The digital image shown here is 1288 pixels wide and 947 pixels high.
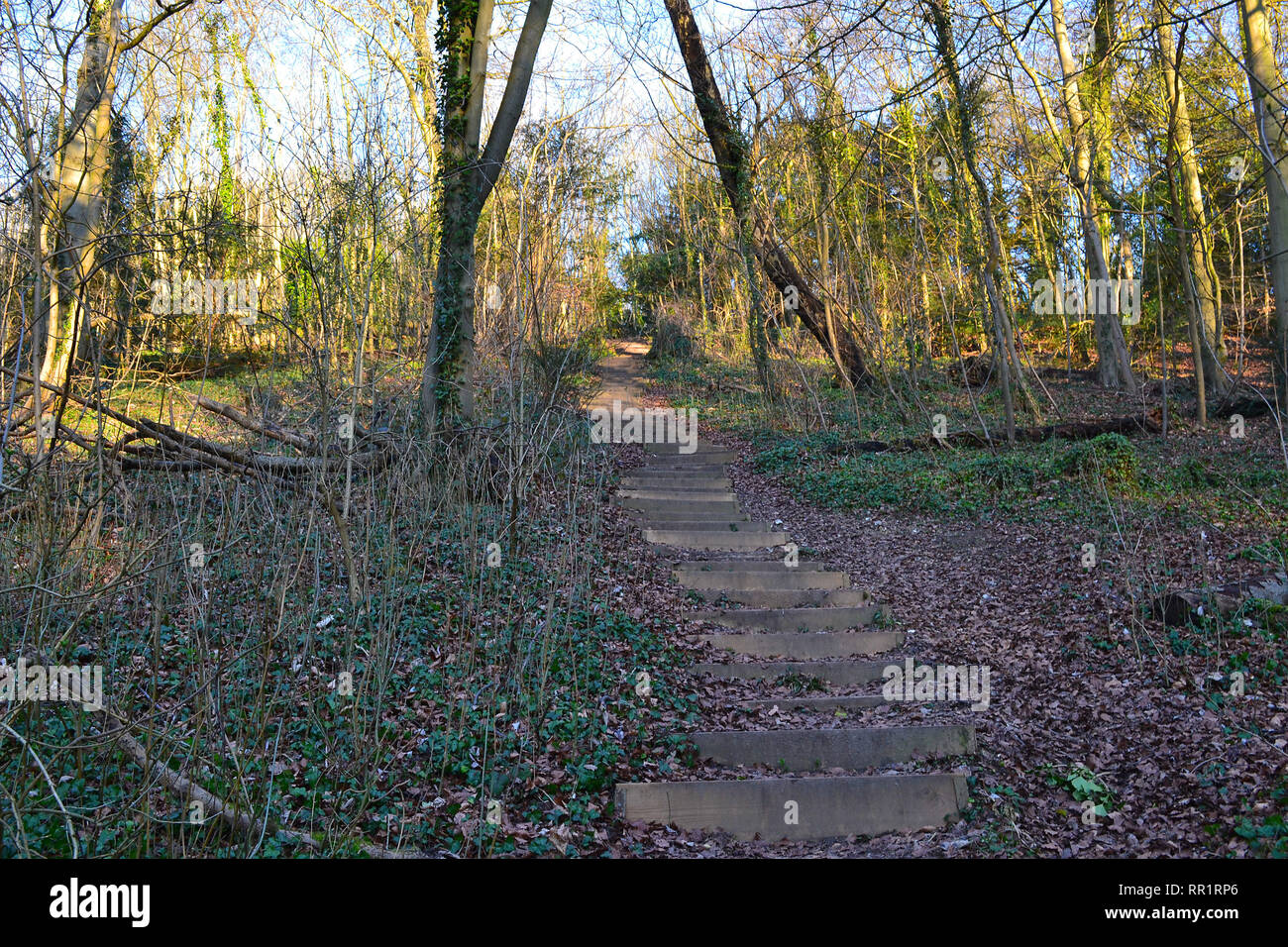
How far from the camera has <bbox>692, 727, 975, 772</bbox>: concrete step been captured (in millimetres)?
4777

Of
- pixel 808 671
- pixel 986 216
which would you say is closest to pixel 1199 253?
pixel 986 216

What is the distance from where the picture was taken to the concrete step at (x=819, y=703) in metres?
5.49

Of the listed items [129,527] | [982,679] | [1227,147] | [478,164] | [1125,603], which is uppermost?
[1227,147]

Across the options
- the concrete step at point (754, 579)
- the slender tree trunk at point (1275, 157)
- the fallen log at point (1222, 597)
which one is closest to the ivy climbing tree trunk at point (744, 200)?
the slender tree trunk at point (1275, 157)

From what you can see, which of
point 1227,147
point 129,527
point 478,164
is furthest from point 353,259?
point 1227,147

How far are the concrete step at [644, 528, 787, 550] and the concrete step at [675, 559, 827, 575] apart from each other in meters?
0.59

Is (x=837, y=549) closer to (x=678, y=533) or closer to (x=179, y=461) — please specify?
(x=678, y=533)

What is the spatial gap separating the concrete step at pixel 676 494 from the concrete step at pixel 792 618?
3.28 m

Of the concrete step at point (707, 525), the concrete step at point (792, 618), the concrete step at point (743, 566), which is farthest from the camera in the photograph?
the concrete step at point (707, 525)

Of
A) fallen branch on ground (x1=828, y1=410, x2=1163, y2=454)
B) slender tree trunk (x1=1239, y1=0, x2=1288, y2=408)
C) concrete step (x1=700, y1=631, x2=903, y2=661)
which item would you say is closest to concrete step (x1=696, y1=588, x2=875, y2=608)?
concrete step (x1=700, y1=631, x2=903, y2=661)

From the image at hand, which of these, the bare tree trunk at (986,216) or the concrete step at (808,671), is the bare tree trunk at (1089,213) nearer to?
the bare tree trunk at (986,216)

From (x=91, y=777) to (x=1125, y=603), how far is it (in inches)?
251

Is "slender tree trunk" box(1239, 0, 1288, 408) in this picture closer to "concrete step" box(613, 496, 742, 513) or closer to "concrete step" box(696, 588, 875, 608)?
"concrete step" box(696, 588, 875, 608)

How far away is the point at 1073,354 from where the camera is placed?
68.9ft
